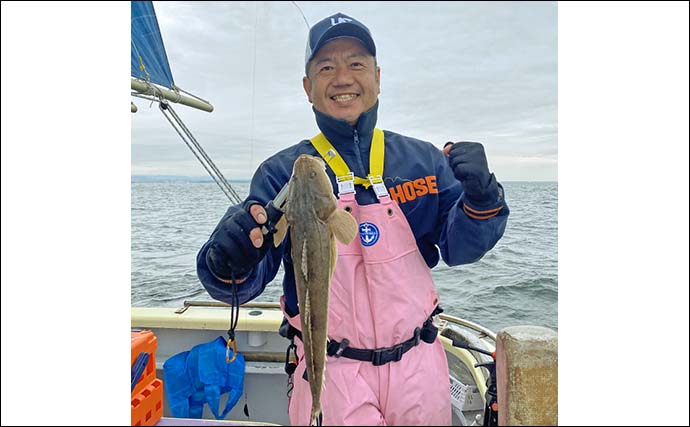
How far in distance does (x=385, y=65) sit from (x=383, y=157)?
0.54 meters

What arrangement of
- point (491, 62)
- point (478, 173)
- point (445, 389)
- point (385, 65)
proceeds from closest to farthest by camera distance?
point (478, 173) → point (445, 389) → point (385, 65) → point (491, 62)

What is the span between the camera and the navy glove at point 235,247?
173 cm

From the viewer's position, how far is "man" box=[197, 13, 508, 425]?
6.38 feet

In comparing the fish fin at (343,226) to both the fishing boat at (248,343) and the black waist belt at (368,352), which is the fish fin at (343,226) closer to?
the black waist belt at (368,352)

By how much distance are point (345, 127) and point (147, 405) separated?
5.17 ft

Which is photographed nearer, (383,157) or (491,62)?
(383,157)

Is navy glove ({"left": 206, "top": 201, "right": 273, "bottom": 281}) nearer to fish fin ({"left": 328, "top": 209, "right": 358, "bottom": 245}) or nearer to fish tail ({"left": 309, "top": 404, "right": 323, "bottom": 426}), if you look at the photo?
fish fin ({"left": 328, "top": 209, "right": 358, "bottom": 245})

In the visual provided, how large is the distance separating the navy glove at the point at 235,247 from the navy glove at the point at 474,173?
0.83 metres

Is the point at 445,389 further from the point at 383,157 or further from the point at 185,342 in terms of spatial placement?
the point at 185,342

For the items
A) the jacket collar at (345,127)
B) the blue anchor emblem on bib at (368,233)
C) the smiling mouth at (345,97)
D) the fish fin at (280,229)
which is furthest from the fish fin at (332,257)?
the smiling mouth at (345,97)

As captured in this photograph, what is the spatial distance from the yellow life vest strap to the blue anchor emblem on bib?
0.22 metres

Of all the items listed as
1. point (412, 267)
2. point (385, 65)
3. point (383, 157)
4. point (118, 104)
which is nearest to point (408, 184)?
point (383, 157)

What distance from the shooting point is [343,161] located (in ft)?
7.20

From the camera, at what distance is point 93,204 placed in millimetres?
1578
